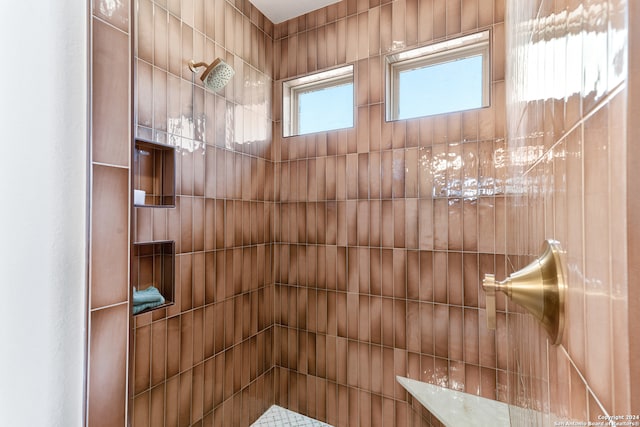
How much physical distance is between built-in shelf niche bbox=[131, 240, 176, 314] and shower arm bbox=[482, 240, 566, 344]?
56.1 inches

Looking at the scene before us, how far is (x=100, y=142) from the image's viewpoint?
1.96ft

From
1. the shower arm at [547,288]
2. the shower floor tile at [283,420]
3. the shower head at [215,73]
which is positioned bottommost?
the shower floor tile at [283,420]

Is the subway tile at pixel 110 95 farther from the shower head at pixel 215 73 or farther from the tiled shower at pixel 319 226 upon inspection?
the shower head at pixel 215 73

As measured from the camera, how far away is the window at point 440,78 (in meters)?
1.68

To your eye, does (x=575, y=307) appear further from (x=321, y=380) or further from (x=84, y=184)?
(x=321, y=380)

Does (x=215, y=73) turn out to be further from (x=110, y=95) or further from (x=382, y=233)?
(x=382, y=233)

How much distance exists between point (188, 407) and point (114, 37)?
1.70 m

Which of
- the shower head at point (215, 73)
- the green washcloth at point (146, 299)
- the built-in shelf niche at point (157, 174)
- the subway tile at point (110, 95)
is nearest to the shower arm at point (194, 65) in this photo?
the shower head at point (215, 73)

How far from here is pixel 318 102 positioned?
86.9 inches

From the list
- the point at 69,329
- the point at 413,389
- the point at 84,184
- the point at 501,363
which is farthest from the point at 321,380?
the point at 84,184

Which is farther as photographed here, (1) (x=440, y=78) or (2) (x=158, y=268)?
(1) (x=440, y=78)

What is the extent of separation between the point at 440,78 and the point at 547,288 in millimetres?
1802

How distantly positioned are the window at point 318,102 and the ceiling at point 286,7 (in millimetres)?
432

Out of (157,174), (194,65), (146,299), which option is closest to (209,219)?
(157,174)
